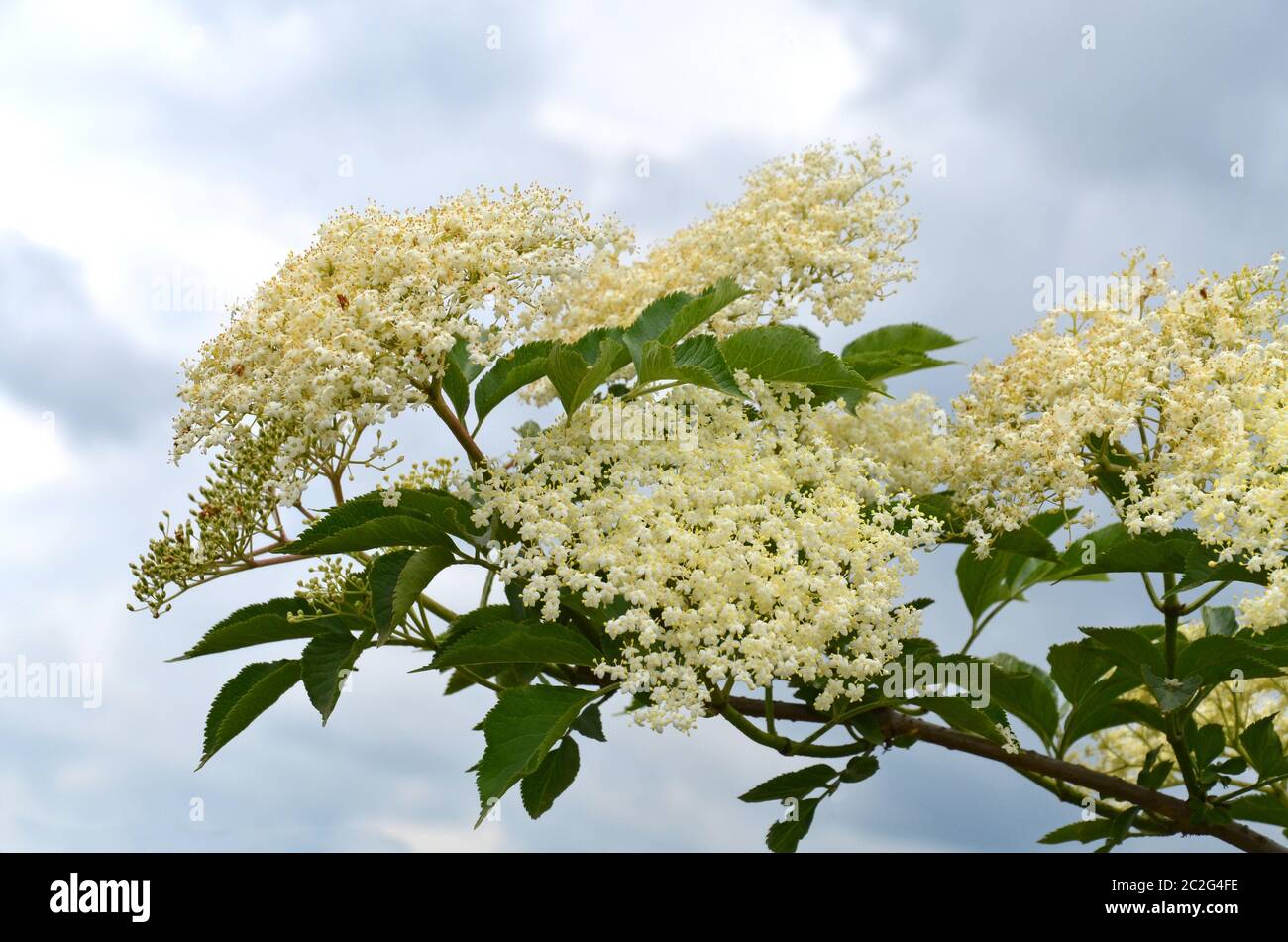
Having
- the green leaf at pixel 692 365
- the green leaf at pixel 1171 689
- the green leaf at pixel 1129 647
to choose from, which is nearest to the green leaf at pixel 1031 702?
the green leaf at pixel 1129 647

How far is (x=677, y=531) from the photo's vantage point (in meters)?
2.89

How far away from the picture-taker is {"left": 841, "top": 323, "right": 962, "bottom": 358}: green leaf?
169 inches

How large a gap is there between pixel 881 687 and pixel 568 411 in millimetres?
1133

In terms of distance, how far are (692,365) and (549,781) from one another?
1323 mm

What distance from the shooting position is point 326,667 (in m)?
3.05

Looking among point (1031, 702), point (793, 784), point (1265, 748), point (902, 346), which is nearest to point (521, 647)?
point (793, 784)

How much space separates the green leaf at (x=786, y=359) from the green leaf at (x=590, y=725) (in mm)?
1133

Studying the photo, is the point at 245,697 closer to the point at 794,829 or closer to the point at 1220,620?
the point at 794,829

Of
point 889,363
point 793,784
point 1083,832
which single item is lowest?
point 1083,832

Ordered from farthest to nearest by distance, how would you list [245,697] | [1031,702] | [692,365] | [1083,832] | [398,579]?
[1083,832] < [1031,702] < [245,697] < [692,365] < [398,579]

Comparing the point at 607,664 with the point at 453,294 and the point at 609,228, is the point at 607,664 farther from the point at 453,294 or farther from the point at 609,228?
the point at 609,228

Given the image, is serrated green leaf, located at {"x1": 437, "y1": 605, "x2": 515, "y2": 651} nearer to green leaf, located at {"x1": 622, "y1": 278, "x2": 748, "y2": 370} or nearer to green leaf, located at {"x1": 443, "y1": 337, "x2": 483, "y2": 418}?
green leaf, located at {"x1": 443, "y1": 337, "x2": 483, "y2": 418}

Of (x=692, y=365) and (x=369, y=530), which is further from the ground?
(x=692, y=365)

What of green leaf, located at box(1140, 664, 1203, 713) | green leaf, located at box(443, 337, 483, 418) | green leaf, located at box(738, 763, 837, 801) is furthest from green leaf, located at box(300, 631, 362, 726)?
green leaf, located at box(1140, 664, 1203, 713)
